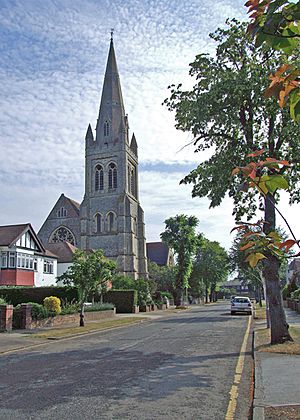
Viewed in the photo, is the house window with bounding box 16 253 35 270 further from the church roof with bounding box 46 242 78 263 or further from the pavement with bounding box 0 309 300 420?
the pavement with bounding box 0 309 300 420

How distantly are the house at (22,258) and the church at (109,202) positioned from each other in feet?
86.9

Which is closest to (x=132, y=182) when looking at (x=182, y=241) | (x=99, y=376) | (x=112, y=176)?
(x=112, y=176)

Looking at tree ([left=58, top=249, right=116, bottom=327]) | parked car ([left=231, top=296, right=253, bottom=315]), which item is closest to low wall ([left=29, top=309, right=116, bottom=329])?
tree ([left=58, top=249, right=116, bottom=327])

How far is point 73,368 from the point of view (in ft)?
36.6

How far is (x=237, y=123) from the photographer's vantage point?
16.5 metres

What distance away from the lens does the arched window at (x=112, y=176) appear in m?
79.4

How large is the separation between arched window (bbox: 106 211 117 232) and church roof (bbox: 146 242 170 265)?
35.3m

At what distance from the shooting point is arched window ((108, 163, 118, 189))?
79375 mm

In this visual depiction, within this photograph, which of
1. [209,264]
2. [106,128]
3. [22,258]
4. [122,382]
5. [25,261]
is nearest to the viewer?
[122,382]

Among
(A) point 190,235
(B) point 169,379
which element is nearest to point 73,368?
(B) point 169,379

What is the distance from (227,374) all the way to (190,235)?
51631mm

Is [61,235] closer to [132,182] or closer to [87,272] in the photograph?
[132,182]

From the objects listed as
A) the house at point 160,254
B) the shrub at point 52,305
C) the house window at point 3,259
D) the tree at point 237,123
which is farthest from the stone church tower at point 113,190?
the tree at point 237,123

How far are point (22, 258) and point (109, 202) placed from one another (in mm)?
35429
